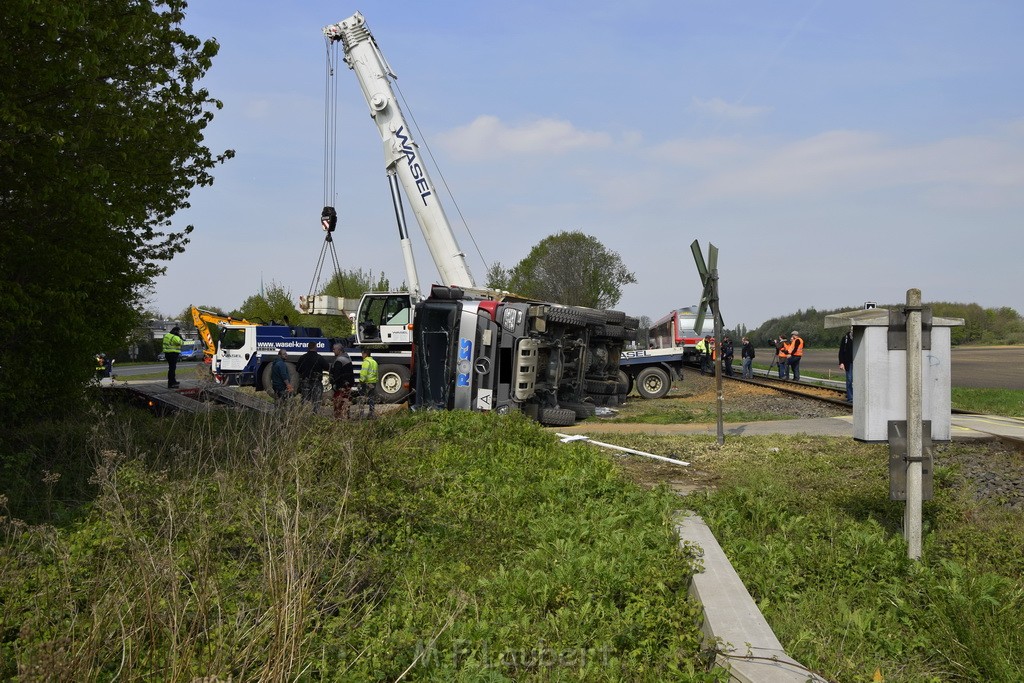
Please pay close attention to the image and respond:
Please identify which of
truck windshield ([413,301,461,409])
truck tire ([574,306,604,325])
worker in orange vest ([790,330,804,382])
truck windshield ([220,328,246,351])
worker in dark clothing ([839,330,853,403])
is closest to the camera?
truck windshield ([413,301,461,409])

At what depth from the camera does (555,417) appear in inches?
635

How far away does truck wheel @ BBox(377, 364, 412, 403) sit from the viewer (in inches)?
864

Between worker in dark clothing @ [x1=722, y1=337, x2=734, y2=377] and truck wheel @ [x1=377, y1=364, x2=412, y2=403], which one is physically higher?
worker in dark clothing @ [x1=722, y1=337, x2=734, y2=377]

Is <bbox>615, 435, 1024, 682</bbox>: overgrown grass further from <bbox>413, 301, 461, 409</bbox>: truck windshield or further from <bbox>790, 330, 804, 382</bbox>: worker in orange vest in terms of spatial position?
<bbox>790, 330, 804, 382</bbox>: worker in orange vest

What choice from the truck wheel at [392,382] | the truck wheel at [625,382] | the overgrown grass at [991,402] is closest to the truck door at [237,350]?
the truck wheel at [392,382]

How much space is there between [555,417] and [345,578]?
10770 mm

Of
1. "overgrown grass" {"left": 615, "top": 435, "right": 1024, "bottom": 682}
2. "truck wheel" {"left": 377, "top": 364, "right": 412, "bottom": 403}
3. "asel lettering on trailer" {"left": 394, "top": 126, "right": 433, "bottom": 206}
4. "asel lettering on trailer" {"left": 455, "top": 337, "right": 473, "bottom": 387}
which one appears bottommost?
"overgrown grass" {"left": 615, "top": 435, "right": 1024, "bottom": 682}

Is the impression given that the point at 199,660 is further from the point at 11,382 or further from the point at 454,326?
the point at 454,326

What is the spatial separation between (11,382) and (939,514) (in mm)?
10484

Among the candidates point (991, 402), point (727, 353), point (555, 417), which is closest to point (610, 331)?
point (555, 417)

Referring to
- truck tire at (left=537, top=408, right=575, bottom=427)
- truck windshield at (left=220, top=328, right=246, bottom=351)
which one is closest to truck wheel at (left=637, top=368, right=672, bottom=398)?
truck tire at (left=537, top=408, right=575, bottom=427)

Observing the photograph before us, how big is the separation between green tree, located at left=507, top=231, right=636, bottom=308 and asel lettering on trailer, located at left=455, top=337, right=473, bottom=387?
117 feet

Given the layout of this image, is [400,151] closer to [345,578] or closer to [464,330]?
[464,330]

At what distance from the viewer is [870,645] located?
16.2 ft
